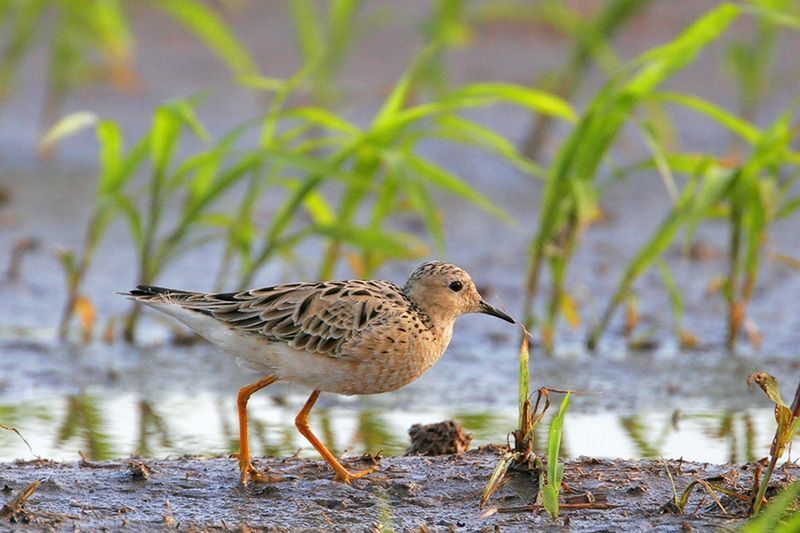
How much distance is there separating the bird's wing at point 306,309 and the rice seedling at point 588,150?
6.54 feet

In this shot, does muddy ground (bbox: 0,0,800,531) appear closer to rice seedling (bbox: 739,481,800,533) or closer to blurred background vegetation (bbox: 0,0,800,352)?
rice seedling (bbox: 739,481,800,533)

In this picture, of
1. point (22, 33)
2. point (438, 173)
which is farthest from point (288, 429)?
point (22, 33)

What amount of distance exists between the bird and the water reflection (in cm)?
69

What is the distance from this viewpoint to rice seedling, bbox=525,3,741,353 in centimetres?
773

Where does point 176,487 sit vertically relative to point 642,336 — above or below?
below

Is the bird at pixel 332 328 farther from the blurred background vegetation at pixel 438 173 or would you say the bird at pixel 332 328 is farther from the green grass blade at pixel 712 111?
the green grass blade at pixel 712 111

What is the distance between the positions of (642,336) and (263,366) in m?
3.39

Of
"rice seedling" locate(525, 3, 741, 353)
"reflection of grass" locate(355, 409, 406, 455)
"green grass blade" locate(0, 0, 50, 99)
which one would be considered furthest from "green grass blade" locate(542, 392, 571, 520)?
"green grass blade" locate(0, 0, 50, 99)

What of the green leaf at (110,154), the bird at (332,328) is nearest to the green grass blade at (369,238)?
the green leaf at (110,154)

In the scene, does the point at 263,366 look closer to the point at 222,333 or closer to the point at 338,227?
the point at 222,333

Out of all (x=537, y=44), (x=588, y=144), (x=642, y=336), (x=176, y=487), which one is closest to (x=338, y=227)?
(x=588, y=144)

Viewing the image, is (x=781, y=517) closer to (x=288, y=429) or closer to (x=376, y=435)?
(x=376, y=435)

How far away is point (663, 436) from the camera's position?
7.20 meters

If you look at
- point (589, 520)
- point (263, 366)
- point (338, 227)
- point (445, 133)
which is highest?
point (445, 133)
